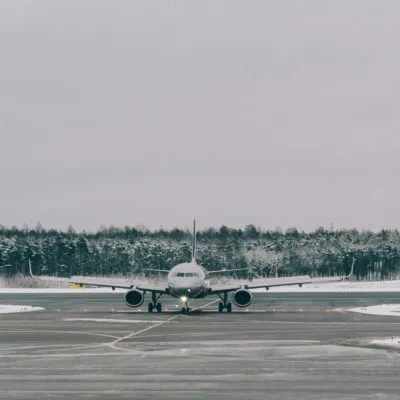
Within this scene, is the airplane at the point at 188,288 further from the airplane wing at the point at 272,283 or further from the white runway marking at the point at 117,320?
the white runway marking at the point at 117,320

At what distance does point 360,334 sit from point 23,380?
19.3 metres

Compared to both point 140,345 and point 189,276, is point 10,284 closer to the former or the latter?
point 189,276

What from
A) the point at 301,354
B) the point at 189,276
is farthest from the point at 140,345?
the point at 189,276

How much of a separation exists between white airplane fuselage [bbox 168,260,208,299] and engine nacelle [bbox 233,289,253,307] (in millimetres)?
2406

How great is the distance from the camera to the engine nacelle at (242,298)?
211ft

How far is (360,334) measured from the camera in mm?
40562

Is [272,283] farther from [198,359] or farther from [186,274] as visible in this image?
[198,359]

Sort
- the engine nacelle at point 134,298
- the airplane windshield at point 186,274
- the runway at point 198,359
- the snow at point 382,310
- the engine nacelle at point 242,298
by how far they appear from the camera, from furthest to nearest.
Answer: the engine nacelle at point 134,298 → the engine nacelle at point 242,298 → the airplane windshield at point 186,274 → the snow at point 382,310 → the runway at point 198,359

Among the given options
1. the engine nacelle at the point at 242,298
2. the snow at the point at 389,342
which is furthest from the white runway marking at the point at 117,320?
the snow at the point at 389,342

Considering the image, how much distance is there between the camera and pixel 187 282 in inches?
2419

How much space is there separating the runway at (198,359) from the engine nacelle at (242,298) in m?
12.1

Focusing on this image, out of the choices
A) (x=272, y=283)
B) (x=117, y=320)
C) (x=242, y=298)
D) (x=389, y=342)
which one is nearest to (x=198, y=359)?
(x=389, y=342)

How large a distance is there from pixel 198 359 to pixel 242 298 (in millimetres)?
34926

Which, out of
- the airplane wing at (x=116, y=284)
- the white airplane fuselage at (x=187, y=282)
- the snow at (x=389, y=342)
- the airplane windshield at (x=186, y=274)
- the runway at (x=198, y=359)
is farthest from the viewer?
the airplane wing at (x=116, y=284)
